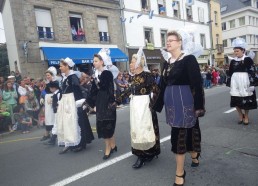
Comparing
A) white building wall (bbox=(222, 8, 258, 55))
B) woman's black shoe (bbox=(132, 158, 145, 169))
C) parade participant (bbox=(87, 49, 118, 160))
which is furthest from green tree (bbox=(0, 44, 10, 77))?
white building wall (bbox=(222, 8, 258, 55))

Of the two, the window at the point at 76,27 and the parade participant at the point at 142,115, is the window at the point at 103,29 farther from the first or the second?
the parade participant at the point at 142,115

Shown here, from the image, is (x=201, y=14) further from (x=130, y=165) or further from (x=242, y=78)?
(x=130, y=165)

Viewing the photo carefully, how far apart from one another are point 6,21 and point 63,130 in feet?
49.9

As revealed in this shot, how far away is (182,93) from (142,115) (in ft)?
2.90

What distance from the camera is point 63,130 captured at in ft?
17.7

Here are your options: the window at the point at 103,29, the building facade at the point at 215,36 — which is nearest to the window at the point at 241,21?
the building facade at the point at 215,36

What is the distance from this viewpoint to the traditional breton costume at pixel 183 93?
3428 mm

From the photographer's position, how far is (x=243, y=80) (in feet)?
20.6

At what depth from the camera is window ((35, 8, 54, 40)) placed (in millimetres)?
16750

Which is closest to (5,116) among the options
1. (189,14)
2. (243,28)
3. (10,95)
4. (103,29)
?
(10,95)

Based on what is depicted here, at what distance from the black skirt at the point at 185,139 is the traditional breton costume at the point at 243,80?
3.14 metres

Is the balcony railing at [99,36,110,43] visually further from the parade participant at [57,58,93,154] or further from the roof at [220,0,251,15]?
the roof at [220,0,251,15]

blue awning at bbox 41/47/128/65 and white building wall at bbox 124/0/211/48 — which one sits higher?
white building wall at bbox 124/0/211/48

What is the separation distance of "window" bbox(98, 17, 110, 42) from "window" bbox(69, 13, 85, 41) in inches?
72.9
